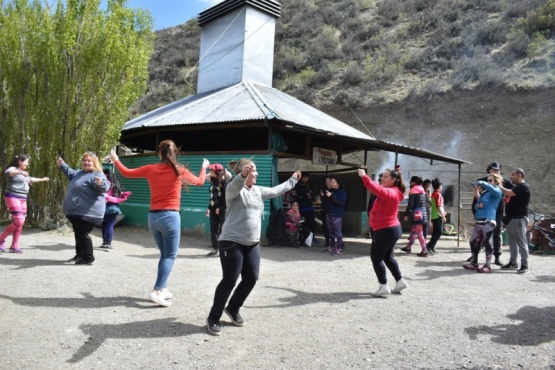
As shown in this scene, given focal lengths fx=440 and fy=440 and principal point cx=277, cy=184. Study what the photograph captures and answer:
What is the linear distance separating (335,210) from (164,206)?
5.01 meters

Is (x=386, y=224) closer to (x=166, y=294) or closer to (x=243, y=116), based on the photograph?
(x=166, y=294)

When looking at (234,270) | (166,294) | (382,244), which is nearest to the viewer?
(234,270)

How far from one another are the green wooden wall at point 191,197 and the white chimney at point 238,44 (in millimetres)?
5154

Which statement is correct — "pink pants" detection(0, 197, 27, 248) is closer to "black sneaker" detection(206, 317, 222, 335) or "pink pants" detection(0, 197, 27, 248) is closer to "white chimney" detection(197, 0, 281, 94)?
"black sneaker" detection(206, 317, 222, 335)

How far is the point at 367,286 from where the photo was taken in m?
6.30

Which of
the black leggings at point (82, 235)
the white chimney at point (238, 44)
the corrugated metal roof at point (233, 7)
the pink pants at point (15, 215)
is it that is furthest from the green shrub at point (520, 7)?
the pink pants at point (15, 215)

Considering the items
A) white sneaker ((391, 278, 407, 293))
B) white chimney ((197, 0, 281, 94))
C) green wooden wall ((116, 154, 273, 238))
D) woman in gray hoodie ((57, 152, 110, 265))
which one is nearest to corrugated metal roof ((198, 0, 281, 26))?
white chimney ((197, 0, 281, 94))

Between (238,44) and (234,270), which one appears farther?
(238,44)

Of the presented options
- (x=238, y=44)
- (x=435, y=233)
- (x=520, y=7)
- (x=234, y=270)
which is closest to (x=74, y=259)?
(x=234, y=270)

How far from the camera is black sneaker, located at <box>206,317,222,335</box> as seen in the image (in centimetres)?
399

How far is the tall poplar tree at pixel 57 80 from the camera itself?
33.3 ft

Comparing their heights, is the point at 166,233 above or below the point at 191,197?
below

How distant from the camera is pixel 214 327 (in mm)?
4012

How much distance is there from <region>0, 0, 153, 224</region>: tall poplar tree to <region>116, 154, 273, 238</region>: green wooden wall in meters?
1.97
